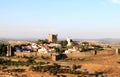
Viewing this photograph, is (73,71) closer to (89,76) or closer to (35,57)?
(89,76)

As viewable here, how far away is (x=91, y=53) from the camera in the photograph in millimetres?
52594

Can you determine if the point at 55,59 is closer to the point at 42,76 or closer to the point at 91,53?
the point at 91,53

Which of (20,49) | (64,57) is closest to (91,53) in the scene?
(64,57)

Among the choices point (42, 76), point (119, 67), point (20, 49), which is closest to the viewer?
point (42, 76)

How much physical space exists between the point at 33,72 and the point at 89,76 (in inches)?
266

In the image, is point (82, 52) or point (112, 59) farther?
point (82, 52)

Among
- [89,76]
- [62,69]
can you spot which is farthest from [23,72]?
[89,76]

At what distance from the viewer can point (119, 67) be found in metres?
42.9

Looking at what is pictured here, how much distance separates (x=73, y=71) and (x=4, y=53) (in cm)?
1790

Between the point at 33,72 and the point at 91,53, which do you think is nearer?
the point at 33,72

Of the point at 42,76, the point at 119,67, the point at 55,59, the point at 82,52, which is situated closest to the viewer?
the point at 42,76

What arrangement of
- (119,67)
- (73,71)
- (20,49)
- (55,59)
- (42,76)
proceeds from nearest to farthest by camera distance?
(42,76) → (73,71) → (119,67) → (55,59) → (20,49)

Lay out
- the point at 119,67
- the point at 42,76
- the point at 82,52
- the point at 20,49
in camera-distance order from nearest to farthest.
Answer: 1. the point at 42,76
2. the point at 119,67
3. the point at 82,52
4. the point at 20,49

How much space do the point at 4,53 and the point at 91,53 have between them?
14495mm
